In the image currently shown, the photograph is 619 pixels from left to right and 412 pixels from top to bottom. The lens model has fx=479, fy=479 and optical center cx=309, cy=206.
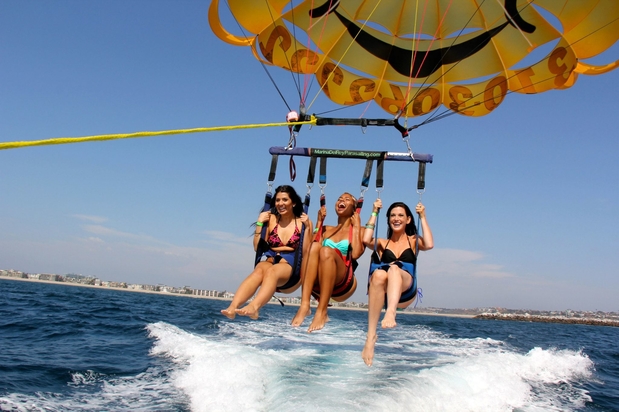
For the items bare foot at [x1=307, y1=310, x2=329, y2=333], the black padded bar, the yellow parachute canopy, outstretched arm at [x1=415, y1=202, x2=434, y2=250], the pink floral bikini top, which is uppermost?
the yellow parachute canopy

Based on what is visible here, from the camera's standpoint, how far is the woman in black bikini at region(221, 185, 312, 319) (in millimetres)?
4793

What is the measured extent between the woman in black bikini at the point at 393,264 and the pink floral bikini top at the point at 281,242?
745 mm

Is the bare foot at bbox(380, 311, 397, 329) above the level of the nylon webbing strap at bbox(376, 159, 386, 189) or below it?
below

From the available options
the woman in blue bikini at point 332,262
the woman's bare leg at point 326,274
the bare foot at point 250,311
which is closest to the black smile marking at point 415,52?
the woman in blue bikini at point 332,262

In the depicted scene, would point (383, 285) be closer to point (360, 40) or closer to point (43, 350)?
point (360, 40)

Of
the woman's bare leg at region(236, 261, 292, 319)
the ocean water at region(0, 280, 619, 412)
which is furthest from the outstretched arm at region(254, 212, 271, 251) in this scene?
the ocean water at region(0, 280, 619, 412)

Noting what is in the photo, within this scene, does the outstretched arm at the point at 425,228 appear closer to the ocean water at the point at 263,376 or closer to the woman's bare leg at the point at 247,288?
the woman's bare leg at the point at 247,288

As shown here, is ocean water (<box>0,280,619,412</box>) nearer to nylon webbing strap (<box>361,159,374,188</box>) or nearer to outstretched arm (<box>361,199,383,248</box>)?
outstretched arm (<box>361,199,383,248</box>)

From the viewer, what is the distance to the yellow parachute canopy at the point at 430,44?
658cm

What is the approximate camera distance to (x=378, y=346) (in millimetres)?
12711

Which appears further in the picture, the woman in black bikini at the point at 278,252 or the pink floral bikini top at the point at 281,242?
the pink floral bikini top at the point at 281,242

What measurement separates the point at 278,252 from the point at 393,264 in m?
1.27

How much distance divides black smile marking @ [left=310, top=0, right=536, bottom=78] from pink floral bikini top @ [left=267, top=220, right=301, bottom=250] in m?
3.54

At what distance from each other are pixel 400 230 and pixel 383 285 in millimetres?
800
